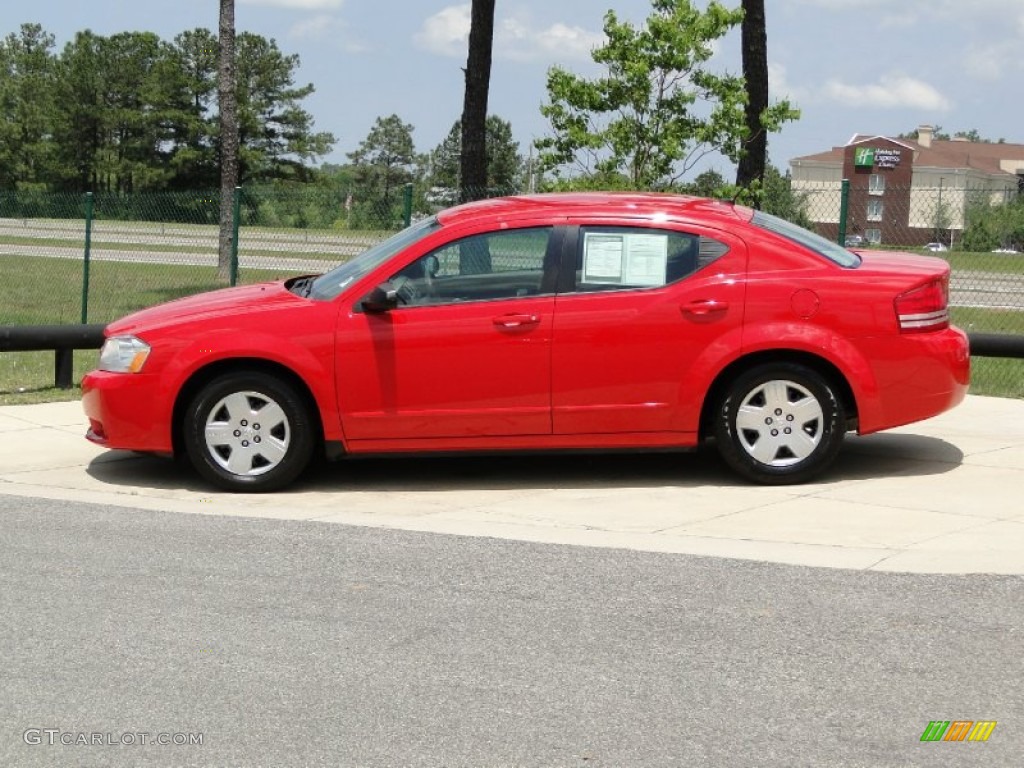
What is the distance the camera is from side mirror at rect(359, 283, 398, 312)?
807 centimetres

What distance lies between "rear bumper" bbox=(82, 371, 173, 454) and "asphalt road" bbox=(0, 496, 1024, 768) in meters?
1.21

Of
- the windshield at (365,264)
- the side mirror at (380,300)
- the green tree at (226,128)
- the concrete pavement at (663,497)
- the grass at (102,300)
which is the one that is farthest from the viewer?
the green tree at (226,128)

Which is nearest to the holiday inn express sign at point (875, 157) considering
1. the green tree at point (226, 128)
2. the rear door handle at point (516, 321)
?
the green tree at point (226, 128)

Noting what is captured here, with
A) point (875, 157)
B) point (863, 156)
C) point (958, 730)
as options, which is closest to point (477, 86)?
point (958, 730)

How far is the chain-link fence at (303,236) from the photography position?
14.7 m

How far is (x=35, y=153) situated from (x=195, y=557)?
73530 mm

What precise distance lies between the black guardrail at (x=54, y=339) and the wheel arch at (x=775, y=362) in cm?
571

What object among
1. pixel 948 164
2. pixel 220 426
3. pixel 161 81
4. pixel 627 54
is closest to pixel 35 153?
pixel 161 81

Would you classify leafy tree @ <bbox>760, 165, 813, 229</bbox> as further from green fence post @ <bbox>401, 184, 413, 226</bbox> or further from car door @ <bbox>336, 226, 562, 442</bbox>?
car door @ <bbox>336, 226, 562, 442</bbox>

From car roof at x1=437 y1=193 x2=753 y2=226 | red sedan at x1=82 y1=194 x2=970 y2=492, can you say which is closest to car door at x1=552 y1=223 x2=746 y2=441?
red sedan at x1=82 y1=194 x2=970 y2=492

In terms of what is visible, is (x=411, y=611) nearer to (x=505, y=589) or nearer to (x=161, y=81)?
(x=505, y=589)

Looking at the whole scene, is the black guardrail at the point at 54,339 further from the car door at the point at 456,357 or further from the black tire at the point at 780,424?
the black tire at the point at 780,424

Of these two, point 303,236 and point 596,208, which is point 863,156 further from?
point 596,208

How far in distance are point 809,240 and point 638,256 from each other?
1105 mm
